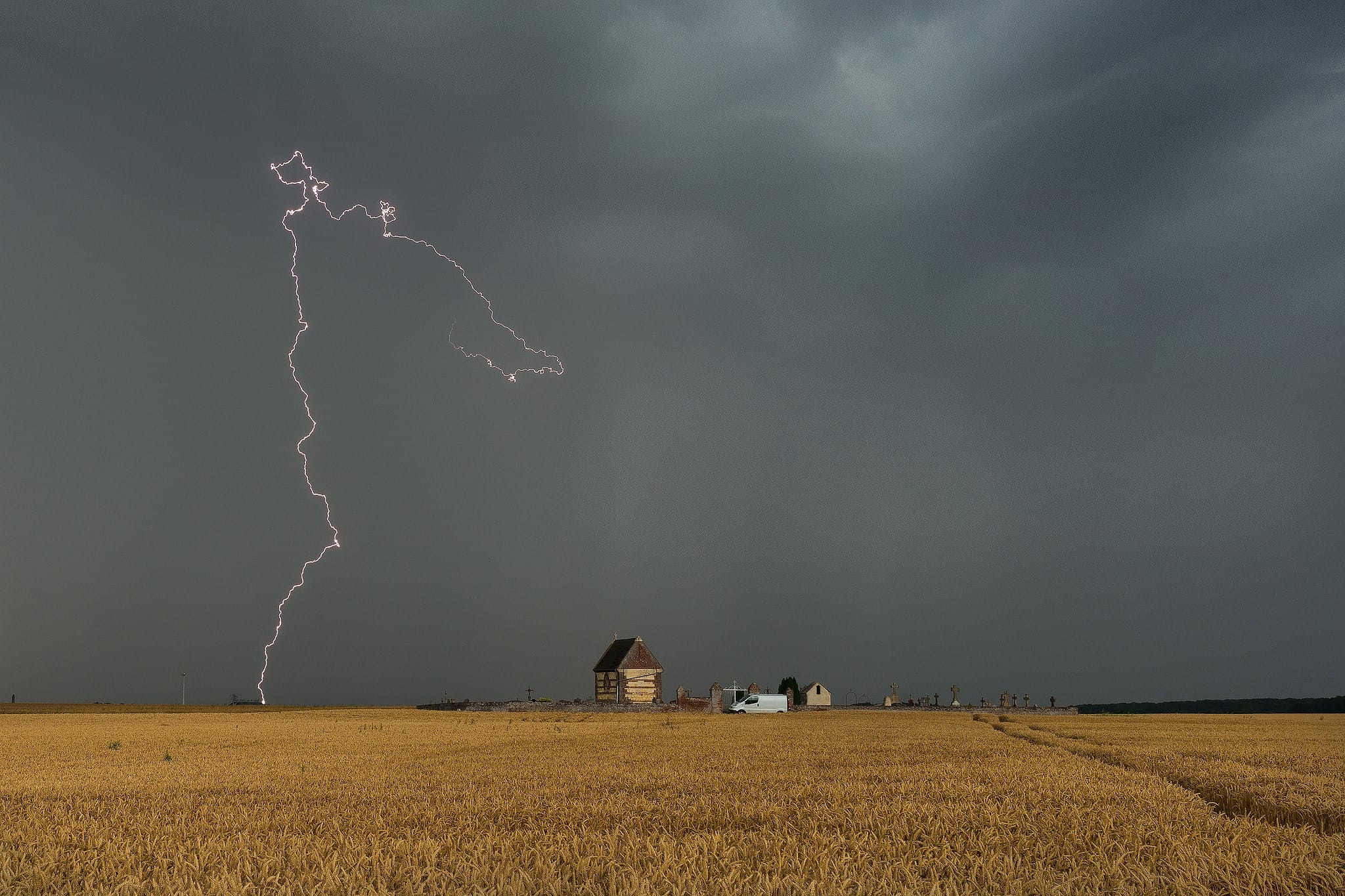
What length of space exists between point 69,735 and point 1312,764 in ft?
122

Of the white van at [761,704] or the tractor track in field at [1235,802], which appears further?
the white van at [761,704]

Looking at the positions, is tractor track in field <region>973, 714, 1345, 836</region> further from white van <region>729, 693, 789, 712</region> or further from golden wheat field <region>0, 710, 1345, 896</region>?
white van <region>729, 693, 789, 712</region>

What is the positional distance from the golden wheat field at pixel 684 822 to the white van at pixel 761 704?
5205cm

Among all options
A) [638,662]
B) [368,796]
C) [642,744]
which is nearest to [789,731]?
[642,744]

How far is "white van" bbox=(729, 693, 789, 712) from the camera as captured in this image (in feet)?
233

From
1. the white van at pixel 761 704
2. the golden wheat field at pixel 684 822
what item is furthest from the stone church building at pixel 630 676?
the golden wheat field at pixel 684 822

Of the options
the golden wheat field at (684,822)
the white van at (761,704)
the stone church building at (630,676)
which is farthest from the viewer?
the stone church building at (630,676)

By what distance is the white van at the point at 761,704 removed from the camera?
2795 inches

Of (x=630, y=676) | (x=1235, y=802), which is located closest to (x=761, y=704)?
(x=630, y=676)

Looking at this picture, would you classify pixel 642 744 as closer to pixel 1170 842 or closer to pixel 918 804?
pixel 918 804

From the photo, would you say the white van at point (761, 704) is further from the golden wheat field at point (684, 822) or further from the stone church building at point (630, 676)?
the golden wheat field at point (684, 822)

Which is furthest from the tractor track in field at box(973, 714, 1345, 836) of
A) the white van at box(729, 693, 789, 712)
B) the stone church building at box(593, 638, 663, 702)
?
the stone church building at box(593, 638, 663, 702)

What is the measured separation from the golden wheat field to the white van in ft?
171

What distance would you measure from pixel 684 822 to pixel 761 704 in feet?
219
